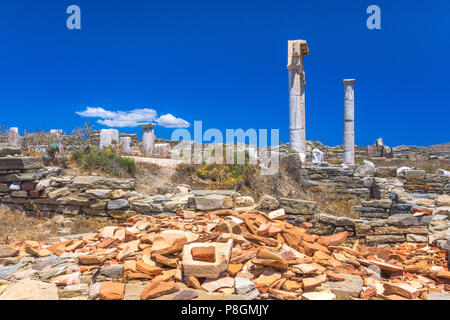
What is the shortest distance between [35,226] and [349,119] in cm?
1490

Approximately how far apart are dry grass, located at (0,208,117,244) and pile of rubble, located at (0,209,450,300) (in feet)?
2.73

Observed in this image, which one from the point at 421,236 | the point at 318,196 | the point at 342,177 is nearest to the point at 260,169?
the point at 318,196

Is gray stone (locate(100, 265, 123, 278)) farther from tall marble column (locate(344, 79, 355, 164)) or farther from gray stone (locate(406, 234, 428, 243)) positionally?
tall marble column (locate(344, 79, 355, 164))

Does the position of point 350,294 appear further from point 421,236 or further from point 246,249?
point 421,236

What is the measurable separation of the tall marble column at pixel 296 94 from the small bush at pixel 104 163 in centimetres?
716

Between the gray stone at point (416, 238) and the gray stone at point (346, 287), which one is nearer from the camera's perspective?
the gray stone at point (346, 287)

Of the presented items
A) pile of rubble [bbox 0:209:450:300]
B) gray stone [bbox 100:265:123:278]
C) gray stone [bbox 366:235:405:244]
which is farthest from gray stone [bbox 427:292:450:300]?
gray stone [bbox 100:265:123:278]

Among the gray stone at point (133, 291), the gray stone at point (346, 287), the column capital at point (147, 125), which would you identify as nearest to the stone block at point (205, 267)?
the gray stone at point (133, 291)

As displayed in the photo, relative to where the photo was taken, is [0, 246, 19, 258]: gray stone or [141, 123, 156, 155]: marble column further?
[141, 123, 156, 155]: marble column

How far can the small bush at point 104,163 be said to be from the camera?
350 inches

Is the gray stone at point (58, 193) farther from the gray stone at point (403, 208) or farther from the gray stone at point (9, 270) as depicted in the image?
the gray stone at point (403, 208)

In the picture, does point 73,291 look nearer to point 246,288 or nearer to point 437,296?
point 246,288

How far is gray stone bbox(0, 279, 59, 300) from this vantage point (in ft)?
9.32

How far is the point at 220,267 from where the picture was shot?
3.05 metres
